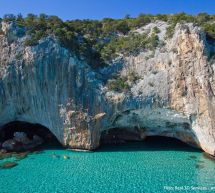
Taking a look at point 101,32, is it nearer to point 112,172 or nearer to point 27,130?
point 27,130

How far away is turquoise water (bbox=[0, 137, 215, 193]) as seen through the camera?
2208 cm

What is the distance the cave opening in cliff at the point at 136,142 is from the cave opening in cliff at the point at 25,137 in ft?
17.7

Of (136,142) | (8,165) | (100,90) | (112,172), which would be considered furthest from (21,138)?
(112,172)

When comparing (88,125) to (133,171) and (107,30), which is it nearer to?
(133,171)

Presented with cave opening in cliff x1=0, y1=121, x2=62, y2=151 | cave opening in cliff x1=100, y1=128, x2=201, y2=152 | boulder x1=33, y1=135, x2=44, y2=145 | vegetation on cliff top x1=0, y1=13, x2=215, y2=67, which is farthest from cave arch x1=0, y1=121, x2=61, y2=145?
vegetation on cliff top x1=0, y1=13, x2=215, y2=67

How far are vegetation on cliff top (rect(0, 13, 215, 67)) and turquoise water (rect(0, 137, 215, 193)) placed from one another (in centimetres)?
1010

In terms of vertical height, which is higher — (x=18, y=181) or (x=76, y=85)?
(x=76, y=85)

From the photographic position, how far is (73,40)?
1307 inches

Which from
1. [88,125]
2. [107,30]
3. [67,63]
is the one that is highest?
[107,30]

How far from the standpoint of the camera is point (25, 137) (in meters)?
33.2

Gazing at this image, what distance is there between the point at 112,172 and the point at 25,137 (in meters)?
12.3

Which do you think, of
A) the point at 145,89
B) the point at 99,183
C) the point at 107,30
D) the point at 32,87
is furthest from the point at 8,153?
the point at 107,30

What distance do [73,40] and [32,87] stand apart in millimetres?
6510

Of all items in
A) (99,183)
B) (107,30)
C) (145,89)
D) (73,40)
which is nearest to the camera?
(99,183)
